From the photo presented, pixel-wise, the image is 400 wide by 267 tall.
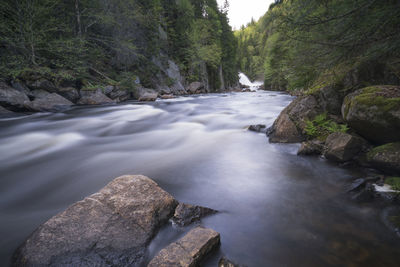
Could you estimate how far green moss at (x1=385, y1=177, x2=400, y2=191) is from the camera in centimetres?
258

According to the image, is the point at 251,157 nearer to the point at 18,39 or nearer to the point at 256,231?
the point at 256,231

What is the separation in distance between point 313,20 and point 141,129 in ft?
20.1

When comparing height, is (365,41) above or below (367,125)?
above

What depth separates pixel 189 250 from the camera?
164 centimetres

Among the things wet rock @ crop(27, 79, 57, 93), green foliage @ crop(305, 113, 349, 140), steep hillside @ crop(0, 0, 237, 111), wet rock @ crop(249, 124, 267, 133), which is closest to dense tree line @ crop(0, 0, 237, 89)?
steep hillside @ crop(0, 0, 237, 111)

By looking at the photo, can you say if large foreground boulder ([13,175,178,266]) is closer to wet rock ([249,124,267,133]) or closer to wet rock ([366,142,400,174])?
wet rock ([366,142,400,174])

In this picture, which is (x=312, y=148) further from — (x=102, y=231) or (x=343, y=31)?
(x=102, y=231)

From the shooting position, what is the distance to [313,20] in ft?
9.95

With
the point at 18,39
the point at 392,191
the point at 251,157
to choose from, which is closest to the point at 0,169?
the point at 251,157

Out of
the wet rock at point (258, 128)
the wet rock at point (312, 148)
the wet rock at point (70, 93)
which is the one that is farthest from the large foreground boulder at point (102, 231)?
the wet rock at point (70, 93)

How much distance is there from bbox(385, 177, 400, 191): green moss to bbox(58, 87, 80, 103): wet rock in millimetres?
14165

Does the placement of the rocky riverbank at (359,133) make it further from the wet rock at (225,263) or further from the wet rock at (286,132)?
the wet rock at (225,263)

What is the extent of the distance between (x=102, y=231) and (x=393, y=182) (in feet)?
12.0

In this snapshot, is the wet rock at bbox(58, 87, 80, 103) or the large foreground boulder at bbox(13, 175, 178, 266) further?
the wet rock at bbox(58, 87, 80, 103)
